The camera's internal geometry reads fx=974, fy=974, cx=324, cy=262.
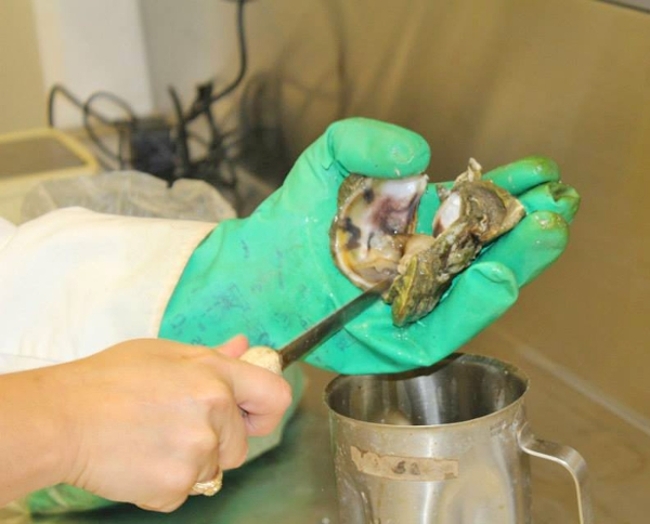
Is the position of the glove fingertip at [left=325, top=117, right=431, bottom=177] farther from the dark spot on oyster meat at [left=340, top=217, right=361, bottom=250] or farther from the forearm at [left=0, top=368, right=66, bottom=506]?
the forearm at [left=0, top=368, right=66, bottom=506]

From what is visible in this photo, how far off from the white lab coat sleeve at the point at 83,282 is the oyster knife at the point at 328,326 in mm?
116

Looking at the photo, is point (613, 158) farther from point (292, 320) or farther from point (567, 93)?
point (292, 320)

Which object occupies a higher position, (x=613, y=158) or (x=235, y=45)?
(x=613, y=158)

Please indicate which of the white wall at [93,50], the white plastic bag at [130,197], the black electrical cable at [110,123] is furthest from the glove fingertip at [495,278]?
the white wall at [93,50]

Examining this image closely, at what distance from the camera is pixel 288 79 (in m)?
1.10

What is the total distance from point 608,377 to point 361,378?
232 millimetres

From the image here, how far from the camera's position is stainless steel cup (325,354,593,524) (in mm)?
508

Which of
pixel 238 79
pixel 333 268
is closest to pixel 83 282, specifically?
pixel 333 268

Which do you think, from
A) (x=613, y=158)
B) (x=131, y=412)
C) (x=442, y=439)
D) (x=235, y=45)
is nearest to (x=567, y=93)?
(x=613, y=158)

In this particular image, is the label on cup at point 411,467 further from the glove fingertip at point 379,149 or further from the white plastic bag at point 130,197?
the white plastic bag at point 130,197

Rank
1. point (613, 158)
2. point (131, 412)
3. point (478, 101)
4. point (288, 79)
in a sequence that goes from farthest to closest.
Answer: point (288, 79)
point (478, 101)
point (613, 158)
point (131, 412)

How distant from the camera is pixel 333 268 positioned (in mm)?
619

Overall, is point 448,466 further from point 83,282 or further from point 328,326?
point 83,282

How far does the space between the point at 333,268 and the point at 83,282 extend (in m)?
0.17
